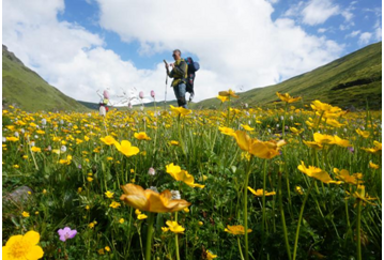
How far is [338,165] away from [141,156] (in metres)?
1.91

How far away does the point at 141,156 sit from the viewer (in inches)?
94.7

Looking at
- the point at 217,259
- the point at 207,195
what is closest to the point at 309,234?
the point at 217,259

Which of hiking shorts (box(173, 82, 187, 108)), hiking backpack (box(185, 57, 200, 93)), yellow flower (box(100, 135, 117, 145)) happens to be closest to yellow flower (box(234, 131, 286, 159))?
yellow flower (box(100, 135, 117, 145))

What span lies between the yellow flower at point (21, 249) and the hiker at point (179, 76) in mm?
7725

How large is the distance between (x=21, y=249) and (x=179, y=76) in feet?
27.4

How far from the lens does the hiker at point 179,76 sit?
28.4 ft

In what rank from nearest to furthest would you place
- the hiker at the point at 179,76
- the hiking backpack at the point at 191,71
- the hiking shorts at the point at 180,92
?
the hiker at the point at 179,76, the hiking shorts at the point at 180,92, the hiking backpack at the point at 191,71

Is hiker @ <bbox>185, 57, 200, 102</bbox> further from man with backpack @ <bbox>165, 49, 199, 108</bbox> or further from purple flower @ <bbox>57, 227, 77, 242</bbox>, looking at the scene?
purple flower @ <bbox>57, 227, 77, 242</bbox>

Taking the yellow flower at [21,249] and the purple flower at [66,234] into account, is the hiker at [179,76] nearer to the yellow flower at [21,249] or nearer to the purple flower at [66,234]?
the purple flower at [66,234]

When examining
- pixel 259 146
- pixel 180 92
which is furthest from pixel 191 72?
pixel 259 146

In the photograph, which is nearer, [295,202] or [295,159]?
[295,202]

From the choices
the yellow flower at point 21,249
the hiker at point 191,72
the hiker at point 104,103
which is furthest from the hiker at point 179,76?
the yellow flower at point 21,249

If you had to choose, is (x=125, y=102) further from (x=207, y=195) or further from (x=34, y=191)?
(x=207, y=195)

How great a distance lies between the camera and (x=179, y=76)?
29.0ft
